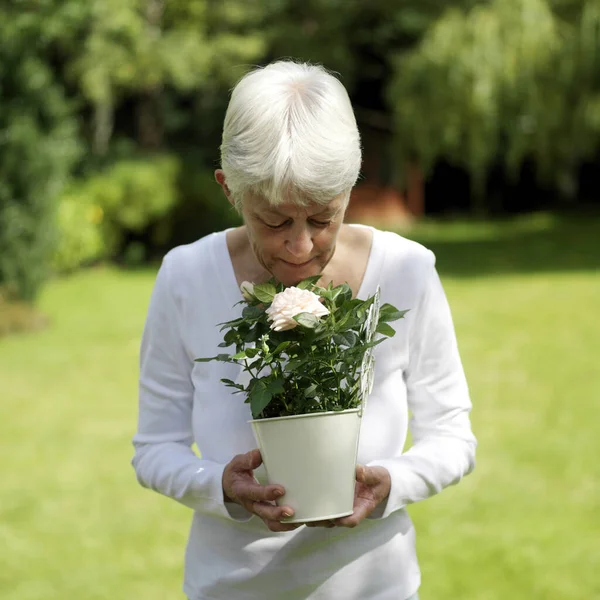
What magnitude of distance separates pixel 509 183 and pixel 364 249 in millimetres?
25274

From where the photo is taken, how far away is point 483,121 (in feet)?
46.9

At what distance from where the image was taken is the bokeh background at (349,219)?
5.14 meters

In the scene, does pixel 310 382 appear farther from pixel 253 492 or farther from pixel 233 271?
pixel 233 271

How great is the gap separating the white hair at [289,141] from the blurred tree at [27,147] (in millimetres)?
9851

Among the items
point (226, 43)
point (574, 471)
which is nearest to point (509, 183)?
point (226, 43)

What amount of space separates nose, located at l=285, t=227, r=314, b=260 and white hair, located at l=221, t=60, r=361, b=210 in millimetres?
59

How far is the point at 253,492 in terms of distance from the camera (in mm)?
1812

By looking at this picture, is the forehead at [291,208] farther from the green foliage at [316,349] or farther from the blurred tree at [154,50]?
the blurred tree at [154,50]

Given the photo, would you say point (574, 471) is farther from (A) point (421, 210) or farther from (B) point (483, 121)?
(A) point (421, 210)

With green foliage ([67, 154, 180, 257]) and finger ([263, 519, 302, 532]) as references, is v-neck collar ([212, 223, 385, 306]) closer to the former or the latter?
finger ([263, 519, 302, 532])

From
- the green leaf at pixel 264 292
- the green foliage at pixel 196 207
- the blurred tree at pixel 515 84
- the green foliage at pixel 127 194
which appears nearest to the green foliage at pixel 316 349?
the green leaf at pixel 264 292

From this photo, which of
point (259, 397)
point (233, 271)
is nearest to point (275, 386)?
point (259, 397)

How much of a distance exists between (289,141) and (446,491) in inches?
168

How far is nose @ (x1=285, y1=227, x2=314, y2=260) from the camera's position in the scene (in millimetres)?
1828
